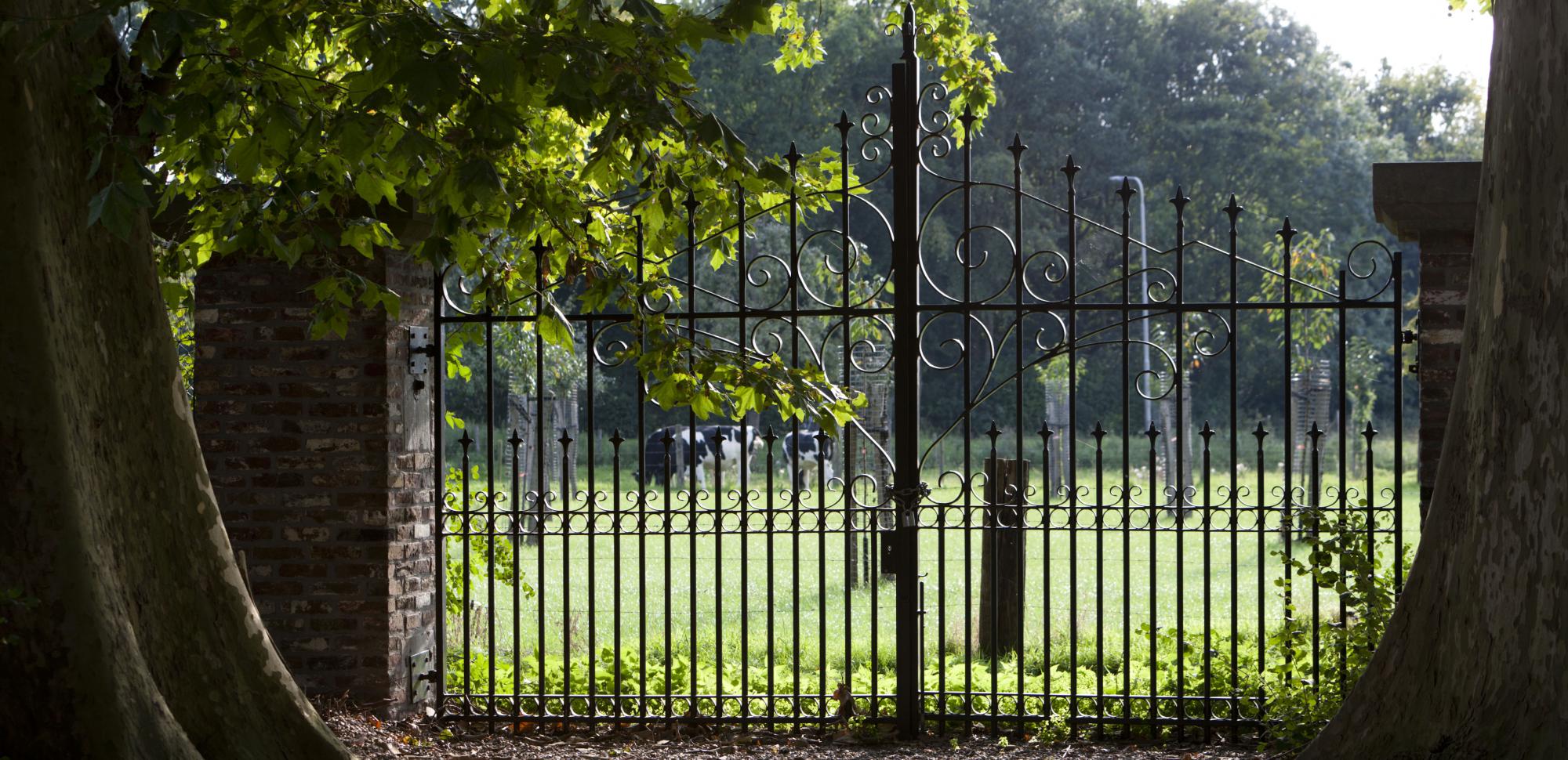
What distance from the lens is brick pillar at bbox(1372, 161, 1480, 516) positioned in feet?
17.2

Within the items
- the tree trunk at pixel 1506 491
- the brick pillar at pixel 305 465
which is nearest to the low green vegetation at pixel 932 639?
the brick pillar at pixel 305 465

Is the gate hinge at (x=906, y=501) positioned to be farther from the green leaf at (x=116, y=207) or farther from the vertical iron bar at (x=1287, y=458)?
the green leaf at (x=116, y=207)

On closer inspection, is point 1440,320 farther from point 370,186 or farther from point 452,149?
point 370,186

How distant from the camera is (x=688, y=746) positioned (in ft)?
19.0

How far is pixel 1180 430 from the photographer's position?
5.61 m

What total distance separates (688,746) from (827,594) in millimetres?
6852

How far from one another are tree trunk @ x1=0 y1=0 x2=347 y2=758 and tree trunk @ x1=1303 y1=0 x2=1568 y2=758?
3012 millimetres

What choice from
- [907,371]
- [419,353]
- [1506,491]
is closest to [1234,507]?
[907,371]

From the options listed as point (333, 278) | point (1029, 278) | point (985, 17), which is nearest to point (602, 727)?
point (333, 278)

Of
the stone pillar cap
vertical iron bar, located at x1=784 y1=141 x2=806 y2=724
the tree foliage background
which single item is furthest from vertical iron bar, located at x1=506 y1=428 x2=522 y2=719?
the stone pillar cap

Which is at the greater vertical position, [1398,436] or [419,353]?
[419,353]

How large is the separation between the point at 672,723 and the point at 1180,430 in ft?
8.07

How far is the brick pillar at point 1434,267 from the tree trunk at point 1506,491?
1.63m

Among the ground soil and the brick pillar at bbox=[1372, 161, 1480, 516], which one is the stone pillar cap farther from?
the ground soil
